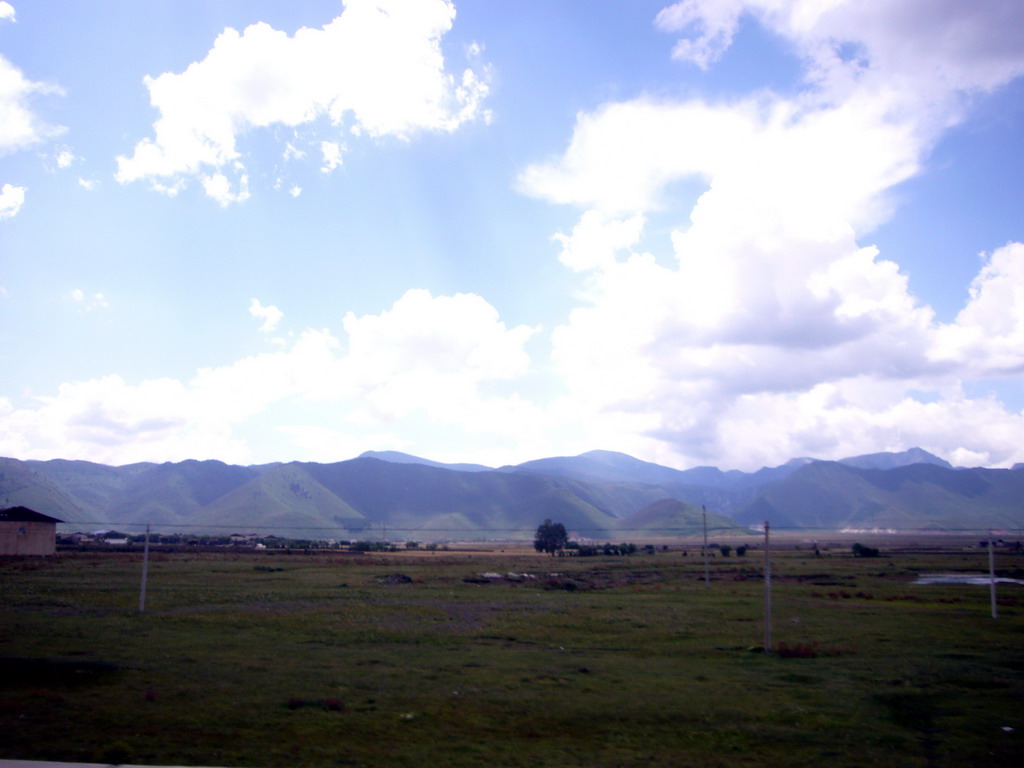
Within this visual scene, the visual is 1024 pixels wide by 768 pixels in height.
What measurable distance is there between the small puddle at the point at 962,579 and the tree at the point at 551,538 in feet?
218

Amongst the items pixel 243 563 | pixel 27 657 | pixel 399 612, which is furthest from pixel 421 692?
pixel 243 563

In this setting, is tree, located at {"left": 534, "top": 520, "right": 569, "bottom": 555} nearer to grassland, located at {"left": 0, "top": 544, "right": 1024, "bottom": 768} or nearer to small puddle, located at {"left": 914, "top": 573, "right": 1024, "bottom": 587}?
small puddle, located at {"left": 914, "top": 573, "right": 1024, "bottom": 587}

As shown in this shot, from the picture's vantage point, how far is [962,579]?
64000 mm

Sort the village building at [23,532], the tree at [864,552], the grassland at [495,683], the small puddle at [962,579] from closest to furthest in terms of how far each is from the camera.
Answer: the grassland at [495,683] < the small puddle at [962,579] < the village building at [23,532] < the tree at [864,552]

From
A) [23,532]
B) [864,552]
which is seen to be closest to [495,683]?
[23,532]

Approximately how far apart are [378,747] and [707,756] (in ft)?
19.0

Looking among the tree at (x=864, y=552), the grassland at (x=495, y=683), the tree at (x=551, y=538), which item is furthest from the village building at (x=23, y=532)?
the tree at (x=864, y=552)

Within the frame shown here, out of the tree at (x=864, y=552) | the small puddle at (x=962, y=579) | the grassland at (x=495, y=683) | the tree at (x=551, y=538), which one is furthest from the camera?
the tree at (x=551, y=538)

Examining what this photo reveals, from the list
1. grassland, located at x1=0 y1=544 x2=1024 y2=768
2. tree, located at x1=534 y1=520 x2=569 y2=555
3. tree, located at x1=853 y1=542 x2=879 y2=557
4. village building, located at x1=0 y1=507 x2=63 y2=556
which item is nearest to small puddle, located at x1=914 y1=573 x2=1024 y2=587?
grassland, located at x1=0 y1=544 x2=1024 y2=768

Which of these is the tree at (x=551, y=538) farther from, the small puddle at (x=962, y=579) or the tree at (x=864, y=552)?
the small puddle at (x=962, y=579)

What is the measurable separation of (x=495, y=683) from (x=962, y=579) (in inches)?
2459

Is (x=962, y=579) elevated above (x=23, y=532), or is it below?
below

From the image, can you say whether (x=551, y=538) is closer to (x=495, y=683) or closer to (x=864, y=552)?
(x=864, y=552)

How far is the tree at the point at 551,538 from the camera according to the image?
128 metres
